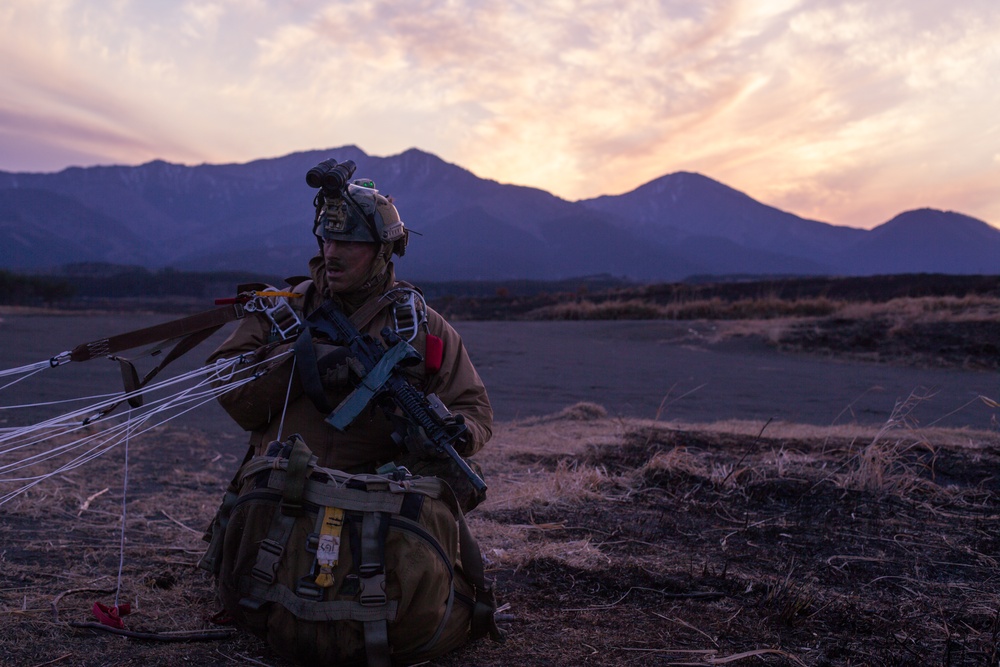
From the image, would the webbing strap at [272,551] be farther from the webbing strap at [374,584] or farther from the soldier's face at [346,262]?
the soldier's face at [346,262]

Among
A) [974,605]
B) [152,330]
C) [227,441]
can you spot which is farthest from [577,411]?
[152,330]

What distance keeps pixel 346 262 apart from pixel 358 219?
178mm

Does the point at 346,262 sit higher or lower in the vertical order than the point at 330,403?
higher

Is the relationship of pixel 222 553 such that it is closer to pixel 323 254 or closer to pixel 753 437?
pixel 323 254

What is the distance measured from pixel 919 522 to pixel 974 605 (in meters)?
1.27

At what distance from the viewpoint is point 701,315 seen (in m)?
A: 26.3

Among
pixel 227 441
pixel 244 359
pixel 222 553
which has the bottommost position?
pixel 227 441

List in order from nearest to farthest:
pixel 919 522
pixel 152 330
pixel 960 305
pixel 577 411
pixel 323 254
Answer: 1. pixel 152 330
2. pixel 323 254
3. pixel 919 522
4. pixel 577 411
5. pixel 960 305

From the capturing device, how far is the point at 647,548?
13.0 ft

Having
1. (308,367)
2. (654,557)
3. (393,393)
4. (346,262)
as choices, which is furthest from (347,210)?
(654,557)

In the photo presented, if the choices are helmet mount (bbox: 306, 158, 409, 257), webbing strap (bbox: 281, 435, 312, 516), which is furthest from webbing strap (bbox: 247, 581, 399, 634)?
helmet mount (bbox: 306, 158, 409, 257)

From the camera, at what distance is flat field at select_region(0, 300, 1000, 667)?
2.77 meters

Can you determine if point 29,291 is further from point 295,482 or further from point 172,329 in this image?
point 295,482

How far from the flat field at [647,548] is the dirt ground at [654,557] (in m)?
0.01
